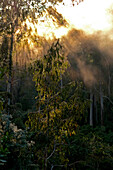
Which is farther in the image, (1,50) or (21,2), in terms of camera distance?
(1,50)

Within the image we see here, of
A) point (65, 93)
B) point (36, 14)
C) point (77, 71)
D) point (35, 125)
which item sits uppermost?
point (77, 71)

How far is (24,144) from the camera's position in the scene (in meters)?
4.65

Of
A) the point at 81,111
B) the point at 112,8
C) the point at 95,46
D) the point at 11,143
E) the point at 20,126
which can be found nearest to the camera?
the point at 81,111

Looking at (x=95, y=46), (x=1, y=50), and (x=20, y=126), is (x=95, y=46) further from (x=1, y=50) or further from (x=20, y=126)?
(x=1, y=50)

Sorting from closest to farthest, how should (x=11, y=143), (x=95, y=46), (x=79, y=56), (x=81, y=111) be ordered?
1. (x=81, y=111)
2. (x=11, y=143)
3. (x=95, y=46)
4. (x=79, y=56)

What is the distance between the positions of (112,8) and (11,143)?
43.1 feet

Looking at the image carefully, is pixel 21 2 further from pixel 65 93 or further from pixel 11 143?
pixel 11 143

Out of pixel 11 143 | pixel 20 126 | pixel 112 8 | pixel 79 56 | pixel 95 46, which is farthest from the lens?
pixel 79 56

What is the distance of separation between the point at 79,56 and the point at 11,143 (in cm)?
1531

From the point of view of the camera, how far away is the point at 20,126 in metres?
10.3

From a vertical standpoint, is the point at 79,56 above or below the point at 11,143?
above

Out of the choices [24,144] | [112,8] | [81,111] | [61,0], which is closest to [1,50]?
[61,0]

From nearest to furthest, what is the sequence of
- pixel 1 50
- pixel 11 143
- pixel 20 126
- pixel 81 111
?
pixel 81 111 < pixel 11 143 < pixel 1 50 < pixel 20 126

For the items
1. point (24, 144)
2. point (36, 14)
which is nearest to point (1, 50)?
point (36, 14)
